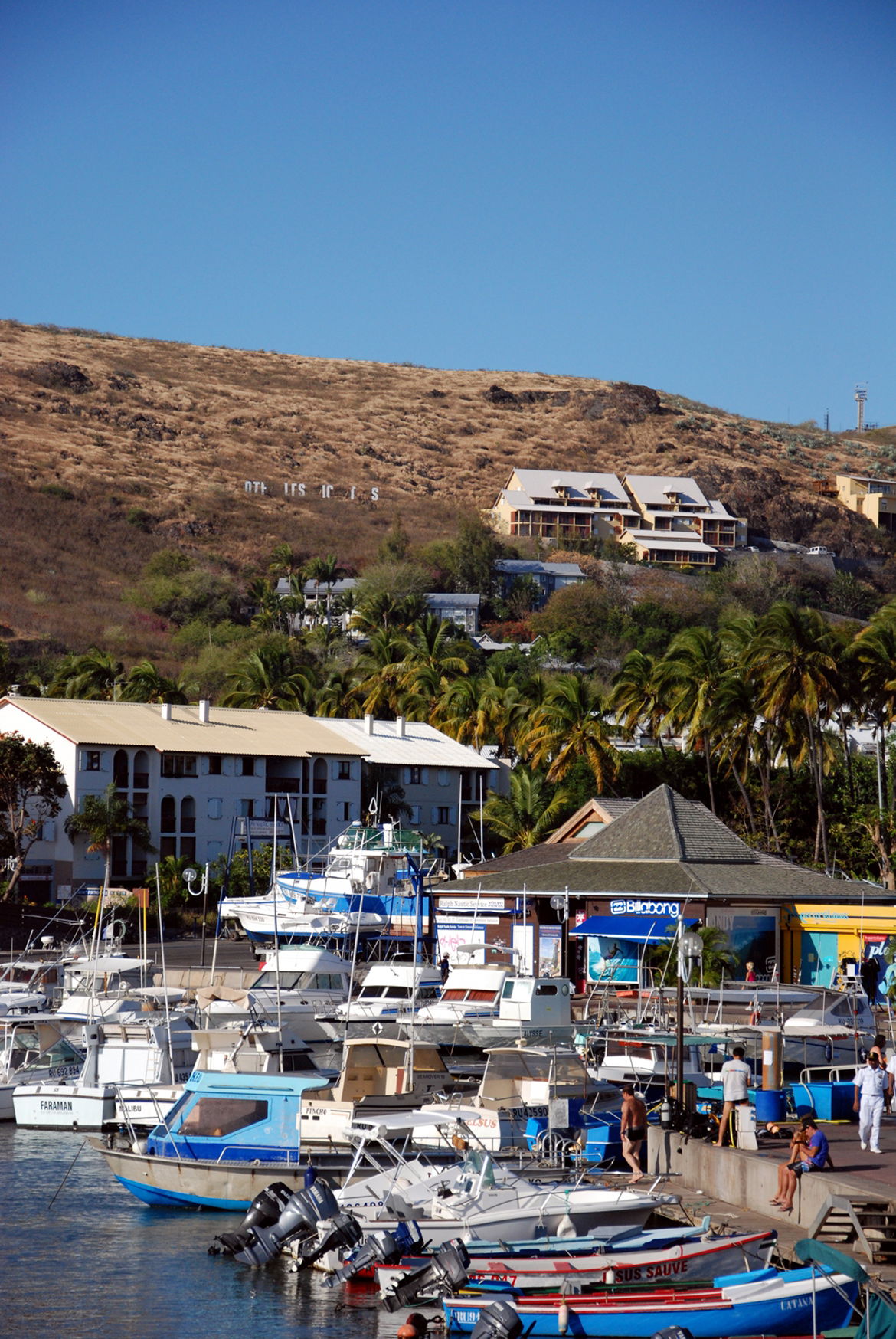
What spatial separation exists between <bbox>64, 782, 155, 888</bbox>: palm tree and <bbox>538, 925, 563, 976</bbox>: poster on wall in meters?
24.8

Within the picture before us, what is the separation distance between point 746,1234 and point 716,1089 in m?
10.9

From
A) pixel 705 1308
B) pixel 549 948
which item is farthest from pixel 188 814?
pixel 705 1308

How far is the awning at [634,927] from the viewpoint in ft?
160

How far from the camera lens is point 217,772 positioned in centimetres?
7931

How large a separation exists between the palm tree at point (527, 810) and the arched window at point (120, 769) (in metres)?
17.7

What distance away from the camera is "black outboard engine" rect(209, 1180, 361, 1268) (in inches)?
894

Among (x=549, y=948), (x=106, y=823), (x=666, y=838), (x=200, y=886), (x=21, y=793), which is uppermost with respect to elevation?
(x=21, y=793)

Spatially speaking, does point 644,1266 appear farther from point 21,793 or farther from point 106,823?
point 106,823

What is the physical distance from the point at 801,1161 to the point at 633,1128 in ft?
15.3

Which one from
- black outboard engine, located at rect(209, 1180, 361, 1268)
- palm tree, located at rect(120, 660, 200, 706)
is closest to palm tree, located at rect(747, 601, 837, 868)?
palm tree, located at rect(120, 660, 200, 706)

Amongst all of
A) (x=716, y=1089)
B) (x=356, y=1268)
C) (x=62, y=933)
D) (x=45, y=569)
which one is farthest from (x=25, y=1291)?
(x=45, y=569)

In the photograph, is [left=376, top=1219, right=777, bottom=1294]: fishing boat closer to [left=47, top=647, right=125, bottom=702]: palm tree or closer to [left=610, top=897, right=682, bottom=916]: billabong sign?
[left=610, top=897, right=682, bottom=916]: billabong sign

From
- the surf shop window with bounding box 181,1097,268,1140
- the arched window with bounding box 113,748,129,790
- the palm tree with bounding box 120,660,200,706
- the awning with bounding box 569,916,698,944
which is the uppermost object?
the palm tree with bounding box 120,660,200,706

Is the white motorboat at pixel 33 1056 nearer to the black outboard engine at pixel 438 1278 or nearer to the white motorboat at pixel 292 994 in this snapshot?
the white motorboat at pixel 292 994
